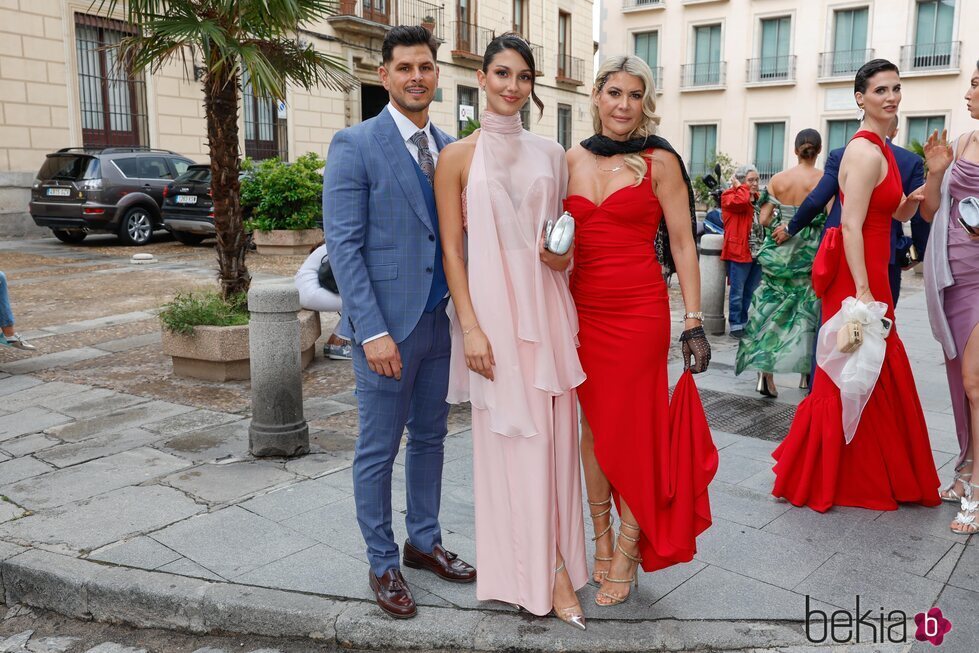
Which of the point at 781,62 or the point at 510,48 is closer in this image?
the point at 510,48

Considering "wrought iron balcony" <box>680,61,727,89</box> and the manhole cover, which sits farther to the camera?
"wrought iron balcony" <box>680,61,727,89</box>

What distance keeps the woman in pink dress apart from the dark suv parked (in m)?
14.5

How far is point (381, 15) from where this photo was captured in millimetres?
25406

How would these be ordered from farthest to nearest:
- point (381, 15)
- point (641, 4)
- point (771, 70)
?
point (641, 4) < point (771, 70) < point (381, 15)

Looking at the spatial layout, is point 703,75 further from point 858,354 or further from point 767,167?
point 858,354

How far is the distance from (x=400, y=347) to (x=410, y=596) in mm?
907

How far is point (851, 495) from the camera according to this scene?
4203 millimetres

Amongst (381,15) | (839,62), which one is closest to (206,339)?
(381,15)

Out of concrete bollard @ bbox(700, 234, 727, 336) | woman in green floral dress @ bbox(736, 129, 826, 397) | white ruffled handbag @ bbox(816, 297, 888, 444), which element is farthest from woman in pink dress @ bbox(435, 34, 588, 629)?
concrete bollard @ bbox(700, 234, 727, 336)

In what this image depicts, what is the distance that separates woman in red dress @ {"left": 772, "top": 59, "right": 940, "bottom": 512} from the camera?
13.5 ft

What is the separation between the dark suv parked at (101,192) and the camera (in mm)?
15703

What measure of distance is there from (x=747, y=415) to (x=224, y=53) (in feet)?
15.5

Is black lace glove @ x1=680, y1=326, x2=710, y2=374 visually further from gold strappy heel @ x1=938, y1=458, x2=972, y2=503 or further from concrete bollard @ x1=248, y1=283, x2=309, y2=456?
concrete bollard @ x1=248, y1=283, x2=309, y2=456

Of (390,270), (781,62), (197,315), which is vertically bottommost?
(197,315)
